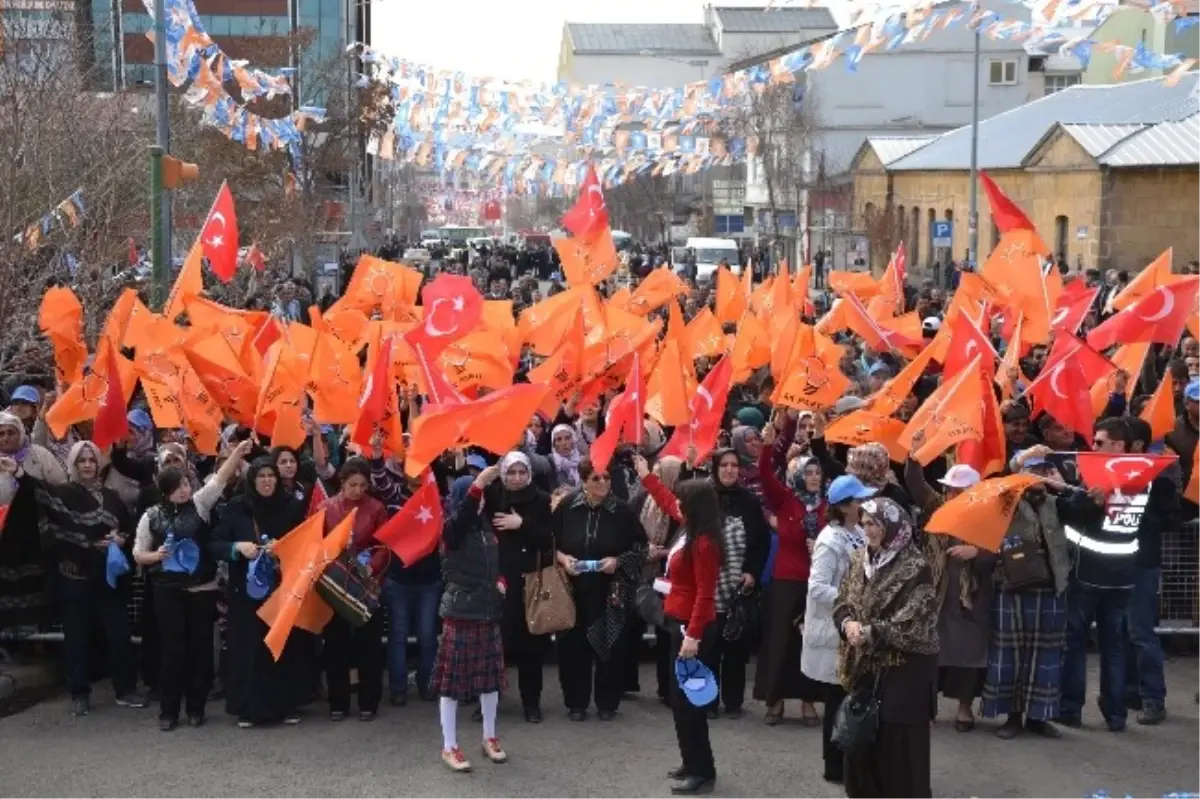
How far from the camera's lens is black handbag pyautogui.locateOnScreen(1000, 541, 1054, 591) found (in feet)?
29.4

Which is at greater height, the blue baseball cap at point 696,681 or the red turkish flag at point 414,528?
the red turkish flag at point 414,528

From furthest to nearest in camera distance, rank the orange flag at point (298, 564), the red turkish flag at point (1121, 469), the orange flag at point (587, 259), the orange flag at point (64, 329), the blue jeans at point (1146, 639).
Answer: the orange flag at point (587, 259) → the orange flag at point (64, 329) → the blue jeans at point (1146, 639) → the orange flag at point (298, 564) → the red turkish flag at point (1121, 469)

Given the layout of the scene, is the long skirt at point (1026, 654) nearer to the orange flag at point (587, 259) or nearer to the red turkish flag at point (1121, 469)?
the red turkish flag at point (1121, 469)

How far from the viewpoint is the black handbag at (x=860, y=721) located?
7082 millimetres

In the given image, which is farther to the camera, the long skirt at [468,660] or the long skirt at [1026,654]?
the long skirt at [1026,654]

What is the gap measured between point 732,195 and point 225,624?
180 feet

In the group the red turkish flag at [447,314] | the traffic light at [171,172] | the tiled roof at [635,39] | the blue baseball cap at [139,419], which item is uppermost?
the tiled roof at [635,39]

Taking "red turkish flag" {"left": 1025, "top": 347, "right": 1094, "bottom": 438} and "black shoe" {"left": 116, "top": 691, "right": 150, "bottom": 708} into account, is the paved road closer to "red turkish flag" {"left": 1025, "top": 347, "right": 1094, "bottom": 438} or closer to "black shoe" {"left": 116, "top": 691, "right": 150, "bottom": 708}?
"black shoe" {"left": 116, "top": 691, "right": 150, "bottom": 708}

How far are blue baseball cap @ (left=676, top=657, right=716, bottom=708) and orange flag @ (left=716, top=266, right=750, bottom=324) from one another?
8857mm

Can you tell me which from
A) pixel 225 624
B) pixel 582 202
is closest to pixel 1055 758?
pixel 225 624

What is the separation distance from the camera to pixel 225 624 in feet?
32.5

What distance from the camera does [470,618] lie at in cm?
880

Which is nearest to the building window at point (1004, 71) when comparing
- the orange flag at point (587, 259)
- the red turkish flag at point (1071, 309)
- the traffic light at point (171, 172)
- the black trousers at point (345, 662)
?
the red turkish flag at point (1071, 309)

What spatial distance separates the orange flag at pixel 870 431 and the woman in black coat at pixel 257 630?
330 centimetres
